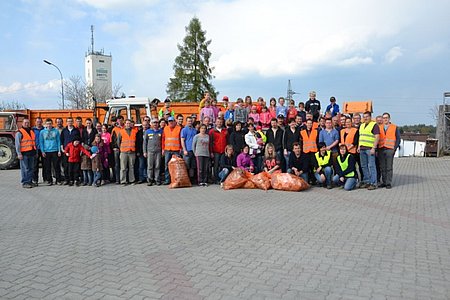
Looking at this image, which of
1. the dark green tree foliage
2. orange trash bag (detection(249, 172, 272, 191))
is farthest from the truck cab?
the dark green tree foliage

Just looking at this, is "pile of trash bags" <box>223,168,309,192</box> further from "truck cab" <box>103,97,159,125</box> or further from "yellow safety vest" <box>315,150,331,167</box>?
"truck cab" <box>103,97,159,125</box>

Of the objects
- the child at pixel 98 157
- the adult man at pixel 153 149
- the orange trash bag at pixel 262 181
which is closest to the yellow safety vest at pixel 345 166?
the orange trash bag at pixel 262 181

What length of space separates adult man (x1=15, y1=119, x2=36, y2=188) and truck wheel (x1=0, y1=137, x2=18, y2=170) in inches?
229

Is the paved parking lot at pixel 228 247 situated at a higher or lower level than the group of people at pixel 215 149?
lower

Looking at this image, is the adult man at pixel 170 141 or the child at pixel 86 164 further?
the child at pixel 86 164

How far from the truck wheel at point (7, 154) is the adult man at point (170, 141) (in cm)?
878

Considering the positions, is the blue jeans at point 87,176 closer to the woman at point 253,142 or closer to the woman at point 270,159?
the woman at point 253,142

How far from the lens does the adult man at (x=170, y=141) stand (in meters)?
10.6

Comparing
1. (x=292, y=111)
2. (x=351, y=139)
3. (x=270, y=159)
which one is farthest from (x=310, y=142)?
(x=292, y=111)

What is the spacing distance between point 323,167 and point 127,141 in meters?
5.53

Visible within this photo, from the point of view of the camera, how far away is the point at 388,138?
32.0 feet

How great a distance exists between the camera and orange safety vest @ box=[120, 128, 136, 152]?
10.8m

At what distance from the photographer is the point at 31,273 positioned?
4.27 m

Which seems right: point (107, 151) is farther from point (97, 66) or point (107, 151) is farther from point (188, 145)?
point (97, 66)
